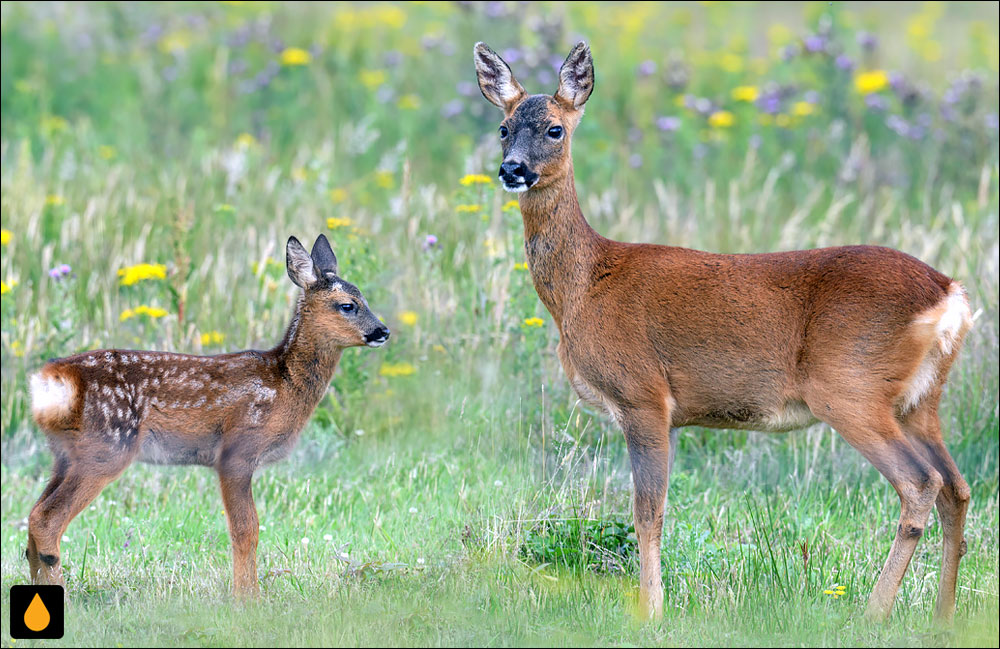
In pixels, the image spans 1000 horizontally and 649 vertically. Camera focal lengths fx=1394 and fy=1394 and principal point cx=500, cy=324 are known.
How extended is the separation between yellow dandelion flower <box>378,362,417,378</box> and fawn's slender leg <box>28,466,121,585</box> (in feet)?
9.92

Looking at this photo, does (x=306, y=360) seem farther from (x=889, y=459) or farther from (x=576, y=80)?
(x=889, y=459)

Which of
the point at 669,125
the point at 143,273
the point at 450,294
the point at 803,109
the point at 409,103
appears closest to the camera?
the point at 143,273

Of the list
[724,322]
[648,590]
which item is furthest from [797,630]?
[724,322]

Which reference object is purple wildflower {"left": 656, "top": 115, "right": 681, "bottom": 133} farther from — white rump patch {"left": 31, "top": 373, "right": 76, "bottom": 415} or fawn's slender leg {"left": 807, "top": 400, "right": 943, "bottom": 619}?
white rump patch {"left": 31, "top": 373, "right": 76, "bottom": 415}

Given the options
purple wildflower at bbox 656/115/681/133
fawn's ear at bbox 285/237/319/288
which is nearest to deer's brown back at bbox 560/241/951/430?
fawn's ear at bbox 285/237/319/288

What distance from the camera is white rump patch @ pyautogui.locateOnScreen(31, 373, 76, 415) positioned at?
636 centimetres

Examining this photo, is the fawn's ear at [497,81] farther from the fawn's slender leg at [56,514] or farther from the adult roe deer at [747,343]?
the fawn's slender leg at [56,514]

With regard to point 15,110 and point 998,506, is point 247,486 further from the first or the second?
point 15,110

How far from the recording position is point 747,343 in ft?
20.5

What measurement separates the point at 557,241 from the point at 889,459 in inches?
73.7

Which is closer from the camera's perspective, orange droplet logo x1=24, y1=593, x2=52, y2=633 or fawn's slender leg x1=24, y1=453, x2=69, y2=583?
orange droplet logo x1=24, y1=593, x2=52, y2=633

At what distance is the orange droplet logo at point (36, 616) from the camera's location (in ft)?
18.2

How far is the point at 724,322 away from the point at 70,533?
3.83 meters

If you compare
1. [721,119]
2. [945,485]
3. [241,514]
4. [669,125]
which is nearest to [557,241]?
[241,514]
